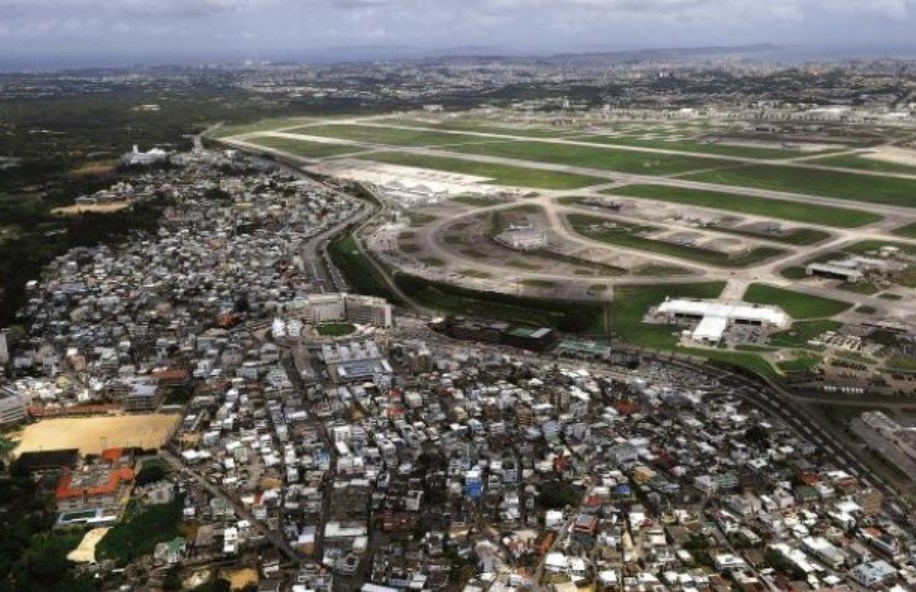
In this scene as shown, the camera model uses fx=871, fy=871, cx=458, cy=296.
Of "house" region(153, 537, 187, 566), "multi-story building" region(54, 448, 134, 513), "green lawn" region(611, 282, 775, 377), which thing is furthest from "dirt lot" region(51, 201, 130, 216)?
"house" region(153, 537, 187, 566)

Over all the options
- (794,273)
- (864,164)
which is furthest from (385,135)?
(794,273)

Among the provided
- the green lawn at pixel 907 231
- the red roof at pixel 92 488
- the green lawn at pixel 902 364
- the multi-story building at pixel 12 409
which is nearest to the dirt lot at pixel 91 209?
the multi-story building at pixel 12 409

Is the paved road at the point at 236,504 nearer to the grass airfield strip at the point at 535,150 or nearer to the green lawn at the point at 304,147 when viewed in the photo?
the grass airfield strip at the point at 535,150

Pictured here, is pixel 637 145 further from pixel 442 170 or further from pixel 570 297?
pixel 570 297

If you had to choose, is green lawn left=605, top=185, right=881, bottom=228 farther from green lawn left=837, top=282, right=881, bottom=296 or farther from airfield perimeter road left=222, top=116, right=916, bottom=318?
green lawn left=837, top=282, right=881, bottom=296

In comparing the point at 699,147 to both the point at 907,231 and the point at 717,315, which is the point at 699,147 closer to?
the point at 907,231

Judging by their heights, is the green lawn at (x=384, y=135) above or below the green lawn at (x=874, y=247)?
below

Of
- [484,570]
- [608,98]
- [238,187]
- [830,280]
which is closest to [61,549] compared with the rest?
[484,570]
